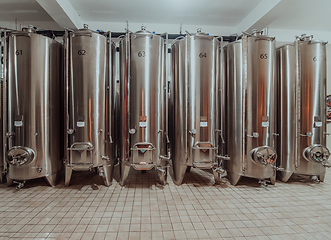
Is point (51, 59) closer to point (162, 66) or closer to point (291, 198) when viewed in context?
point (162, 66)

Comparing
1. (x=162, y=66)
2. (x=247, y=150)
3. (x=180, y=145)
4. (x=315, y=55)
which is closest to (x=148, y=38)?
(x=162, y=66)

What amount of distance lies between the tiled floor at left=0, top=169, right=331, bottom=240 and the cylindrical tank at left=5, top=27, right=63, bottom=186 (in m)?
0.51

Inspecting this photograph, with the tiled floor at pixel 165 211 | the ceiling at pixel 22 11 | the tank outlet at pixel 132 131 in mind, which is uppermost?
the ceiling at pixel 22 11

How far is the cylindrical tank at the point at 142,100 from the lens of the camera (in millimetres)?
2834

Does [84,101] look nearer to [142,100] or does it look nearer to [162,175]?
[142,100]

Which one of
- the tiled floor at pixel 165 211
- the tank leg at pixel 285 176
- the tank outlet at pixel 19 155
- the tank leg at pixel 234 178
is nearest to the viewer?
the tiled floor at pixel 165 211

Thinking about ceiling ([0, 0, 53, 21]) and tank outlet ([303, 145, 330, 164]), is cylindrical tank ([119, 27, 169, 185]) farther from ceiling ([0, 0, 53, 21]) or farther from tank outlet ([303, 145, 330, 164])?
tank outlet ([303, 145, 330, 164])

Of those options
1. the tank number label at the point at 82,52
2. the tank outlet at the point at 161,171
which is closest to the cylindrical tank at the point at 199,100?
the tank outlet at the point at 161,171

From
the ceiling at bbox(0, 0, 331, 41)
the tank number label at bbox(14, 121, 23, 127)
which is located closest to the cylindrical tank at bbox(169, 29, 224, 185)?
the ceiling at bbox(0, 0, 331, 41)

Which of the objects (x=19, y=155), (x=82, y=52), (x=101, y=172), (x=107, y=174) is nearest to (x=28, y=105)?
(x=19, y=155)

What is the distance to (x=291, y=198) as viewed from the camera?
2.66 meters

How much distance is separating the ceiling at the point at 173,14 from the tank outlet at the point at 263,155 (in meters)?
2.60

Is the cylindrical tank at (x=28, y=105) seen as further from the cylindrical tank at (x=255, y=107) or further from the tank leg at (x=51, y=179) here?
the cylindrical tank at (x=255, y=107)

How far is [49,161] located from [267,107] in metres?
3.91
